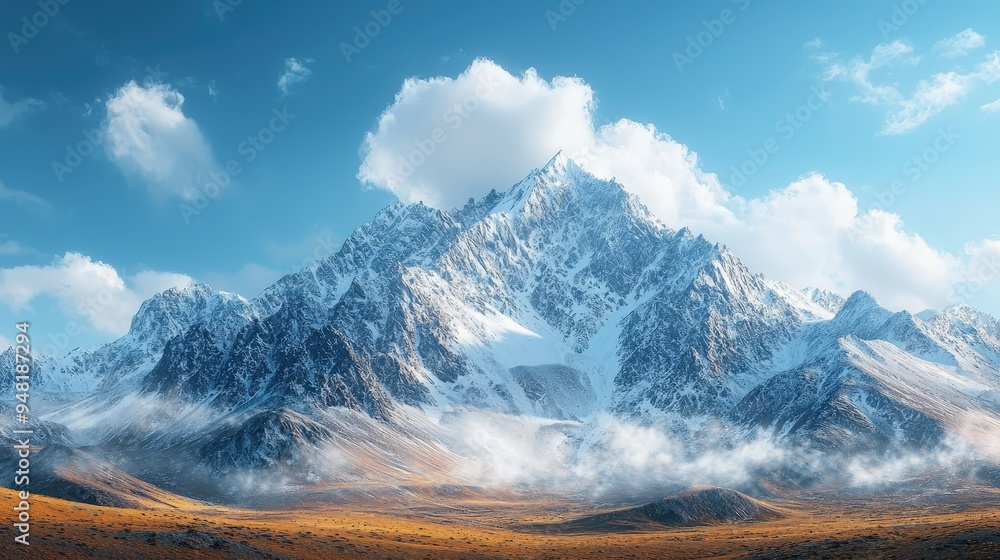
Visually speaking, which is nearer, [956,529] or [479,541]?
[956,529]

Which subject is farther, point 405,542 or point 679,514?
point 679,514

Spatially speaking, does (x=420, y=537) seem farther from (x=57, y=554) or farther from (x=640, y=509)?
(x=640, y=509)

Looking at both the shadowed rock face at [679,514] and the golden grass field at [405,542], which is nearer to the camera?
the golden grass field at [405,542]

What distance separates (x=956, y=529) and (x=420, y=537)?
90861 mm

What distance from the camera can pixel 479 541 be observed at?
13362cm

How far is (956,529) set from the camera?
327ft

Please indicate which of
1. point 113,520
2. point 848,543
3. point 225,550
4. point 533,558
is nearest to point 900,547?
point 848,543

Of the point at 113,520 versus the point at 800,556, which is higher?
the point at 113,520

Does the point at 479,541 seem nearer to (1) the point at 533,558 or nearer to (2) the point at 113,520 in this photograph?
(1) the point at 533,558

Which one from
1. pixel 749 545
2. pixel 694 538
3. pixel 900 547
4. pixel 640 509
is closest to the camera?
pixel 900 547

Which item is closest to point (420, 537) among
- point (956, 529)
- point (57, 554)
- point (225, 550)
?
point (225, 550)

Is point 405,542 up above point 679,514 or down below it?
above

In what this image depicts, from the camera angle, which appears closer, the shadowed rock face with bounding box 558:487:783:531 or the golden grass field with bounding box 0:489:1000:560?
the golden grass field with bounding box 0:489:1000:560

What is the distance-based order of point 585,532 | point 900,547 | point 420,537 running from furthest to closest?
point 585,532, point 420,537, point 900,547
